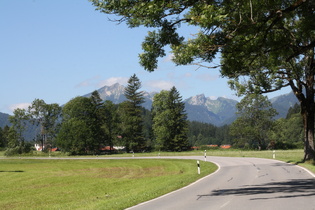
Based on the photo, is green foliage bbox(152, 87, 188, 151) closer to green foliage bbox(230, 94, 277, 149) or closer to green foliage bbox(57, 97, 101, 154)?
green foliage bbox(230, 94, 277, 149)

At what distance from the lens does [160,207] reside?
1262 cm

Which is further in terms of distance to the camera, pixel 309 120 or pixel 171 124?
Answer: pixel 171 124

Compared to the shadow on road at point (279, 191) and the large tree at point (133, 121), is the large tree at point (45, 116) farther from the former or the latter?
the shadow on road at point (279, 191)

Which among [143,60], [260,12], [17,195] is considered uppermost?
[260,12]

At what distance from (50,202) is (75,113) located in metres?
73.8

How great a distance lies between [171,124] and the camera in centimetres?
8650

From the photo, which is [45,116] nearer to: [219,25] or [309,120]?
[309,120]

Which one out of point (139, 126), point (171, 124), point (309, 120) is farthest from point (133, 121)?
point (309, 120)

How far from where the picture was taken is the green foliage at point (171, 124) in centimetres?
8625

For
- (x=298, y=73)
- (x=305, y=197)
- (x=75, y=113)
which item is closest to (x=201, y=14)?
(x=305, y=197)

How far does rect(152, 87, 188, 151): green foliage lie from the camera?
86250 mm

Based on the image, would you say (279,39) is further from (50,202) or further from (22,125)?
(22,125)

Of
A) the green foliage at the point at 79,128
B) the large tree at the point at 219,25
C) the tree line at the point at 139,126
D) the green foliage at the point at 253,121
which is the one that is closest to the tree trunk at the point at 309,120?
the large tree at the point at 219,25

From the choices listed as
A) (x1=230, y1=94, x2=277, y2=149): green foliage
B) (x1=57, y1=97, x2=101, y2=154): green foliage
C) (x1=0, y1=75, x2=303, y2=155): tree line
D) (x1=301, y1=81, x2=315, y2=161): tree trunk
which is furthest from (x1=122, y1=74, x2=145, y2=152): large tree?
(x1=301, y1=81, x2=315, y2=161): tree trunk
